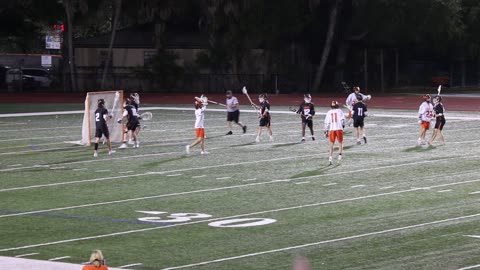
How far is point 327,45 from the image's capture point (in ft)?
209

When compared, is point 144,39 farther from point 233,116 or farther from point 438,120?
point 438,120

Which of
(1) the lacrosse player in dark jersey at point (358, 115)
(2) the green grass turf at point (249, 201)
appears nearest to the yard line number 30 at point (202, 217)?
(2) the green grass turf at point (249, 201)

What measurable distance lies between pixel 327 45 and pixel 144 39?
459 inches

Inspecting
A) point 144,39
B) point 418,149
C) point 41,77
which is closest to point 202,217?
point 418,149

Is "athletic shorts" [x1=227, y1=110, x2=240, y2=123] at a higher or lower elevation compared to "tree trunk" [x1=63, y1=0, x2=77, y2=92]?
lower

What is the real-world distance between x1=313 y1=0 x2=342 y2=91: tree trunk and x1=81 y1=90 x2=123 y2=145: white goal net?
31456 millimetres

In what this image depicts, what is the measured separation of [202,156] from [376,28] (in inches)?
1501

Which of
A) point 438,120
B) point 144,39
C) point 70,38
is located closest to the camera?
point 438,120

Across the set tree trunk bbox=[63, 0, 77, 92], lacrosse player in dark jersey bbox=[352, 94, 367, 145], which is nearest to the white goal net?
lacrosse player in dark jersey bbox=[352, 94, 367, 145]

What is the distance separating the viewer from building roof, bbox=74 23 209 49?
65.2 metres

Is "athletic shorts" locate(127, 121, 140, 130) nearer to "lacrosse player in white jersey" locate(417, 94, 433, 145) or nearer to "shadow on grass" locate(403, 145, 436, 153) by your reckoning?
"shadow on grass" locate(403, 145, 436, 153)

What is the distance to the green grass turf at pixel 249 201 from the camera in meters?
14.6

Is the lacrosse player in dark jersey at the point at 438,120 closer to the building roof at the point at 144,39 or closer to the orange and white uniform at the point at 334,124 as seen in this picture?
the orange and white uniform at the point at 334,124

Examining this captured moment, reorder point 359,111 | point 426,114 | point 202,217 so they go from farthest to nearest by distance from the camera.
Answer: point 359,111
point 426,114
point 202,217
